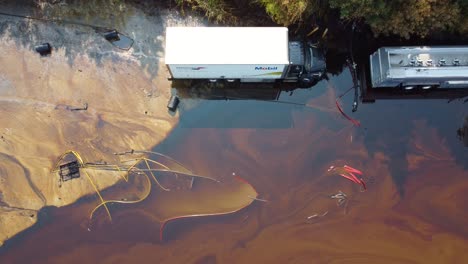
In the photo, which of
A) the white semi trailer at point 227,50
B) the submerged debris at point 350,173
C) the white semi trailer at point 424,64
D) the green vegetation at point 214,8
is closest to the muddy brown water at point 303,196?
the submerged debris at point 350,173

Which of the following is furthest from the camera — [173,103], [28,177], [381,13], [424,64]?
[173,103]

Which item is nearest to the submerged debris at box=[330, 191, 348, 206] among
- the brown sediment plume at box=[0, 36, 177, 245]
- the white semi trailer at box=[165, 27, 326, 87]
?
the white semi trailer at box=[165, 27, 326, 87]

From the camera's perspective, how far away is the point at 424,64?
14.1 m

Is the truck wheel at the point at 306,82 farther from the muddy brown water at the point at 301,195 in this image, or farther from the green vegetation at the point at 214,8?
the green vegetation at the point at 214,8

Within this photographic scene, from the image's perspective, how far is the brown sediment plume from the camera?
1448 cm

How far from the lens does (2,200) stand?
47.0 feet

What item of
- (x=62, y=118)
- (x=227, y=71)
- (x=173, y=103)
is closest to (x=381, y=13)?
(x=227, y=71)

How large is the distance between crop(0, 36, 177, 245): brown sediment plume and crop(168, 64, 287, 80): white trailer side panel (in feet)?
4.57

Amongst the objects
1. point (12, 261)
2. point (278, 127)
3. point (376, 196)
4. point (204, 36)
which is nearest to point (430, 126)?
point (376, 196)

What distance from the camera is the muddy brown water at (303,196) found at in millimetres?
14156

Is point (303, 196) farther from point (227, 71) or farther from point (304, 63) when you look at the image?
point (227, 71)

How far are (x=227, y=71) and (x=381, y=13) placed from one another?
5.52 meters

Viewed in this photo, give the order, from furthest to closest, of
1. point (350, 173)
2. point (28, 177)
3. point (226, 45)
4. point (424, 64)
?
point (350, 173)
point (28, 177)
point (424, 64)
point (226, 45)

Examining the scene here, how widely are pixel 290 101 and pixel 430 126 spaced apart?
207 inches
